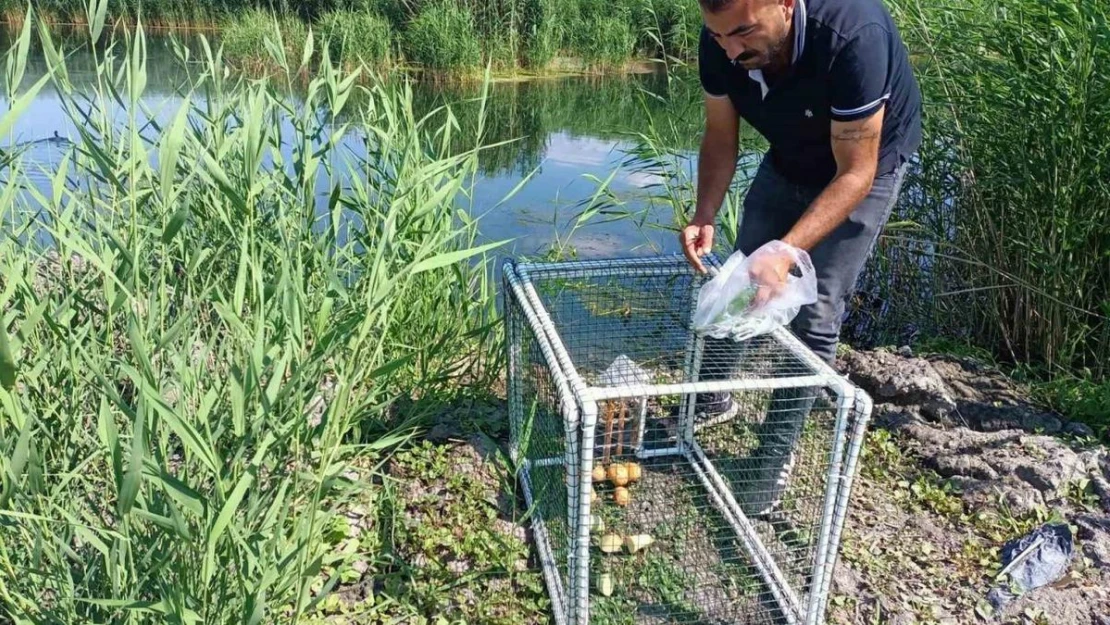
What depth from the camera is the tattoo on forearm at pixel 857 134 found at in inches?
74.8

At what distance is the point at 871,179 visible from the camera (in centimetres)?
195

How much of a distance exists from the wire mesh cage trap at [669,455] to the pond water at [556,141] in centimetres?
47

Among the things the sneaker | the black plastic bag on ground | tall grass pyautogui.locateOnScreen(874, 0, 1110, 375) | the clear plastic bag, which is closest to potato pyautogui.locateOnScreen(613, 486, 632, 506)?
the sneaker

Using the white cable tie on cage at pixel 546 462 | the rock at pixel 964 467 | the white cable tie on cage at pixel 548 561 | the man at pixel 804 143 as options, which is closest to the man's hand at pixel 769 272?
the man at pixel 804 143

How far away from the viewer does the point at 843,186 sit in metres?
1.93

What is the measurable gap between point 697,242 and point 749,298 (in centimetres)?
38

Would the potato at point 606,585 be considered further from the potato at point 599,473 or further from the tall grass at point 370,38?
the tall grass at point 370,38

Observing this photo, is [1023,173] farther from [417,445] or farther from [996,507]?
[417,445]

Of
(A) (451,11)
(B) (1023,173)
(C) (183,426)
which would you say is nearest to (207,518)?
(C) (183,426)

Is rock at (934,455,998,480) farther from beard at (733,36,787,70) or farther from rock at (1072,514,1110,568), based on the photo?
beard at (733,36,787,70)

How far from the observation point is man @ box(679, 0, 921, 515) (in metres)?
1.87

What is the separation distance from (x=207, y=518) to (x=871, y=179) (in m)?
1.55

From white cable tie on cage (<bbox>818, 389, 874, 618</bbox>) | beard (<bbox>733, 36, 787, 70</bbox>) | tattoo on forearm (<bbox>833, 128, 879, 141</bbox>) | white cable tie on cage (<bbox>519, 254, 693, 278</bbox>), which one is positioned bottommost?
white cable tie on cage (<bbox>818, 389, 874, 618</bbox>)

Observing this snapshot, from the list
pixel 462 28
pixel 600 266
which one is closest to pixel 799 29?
pixel 600 266
